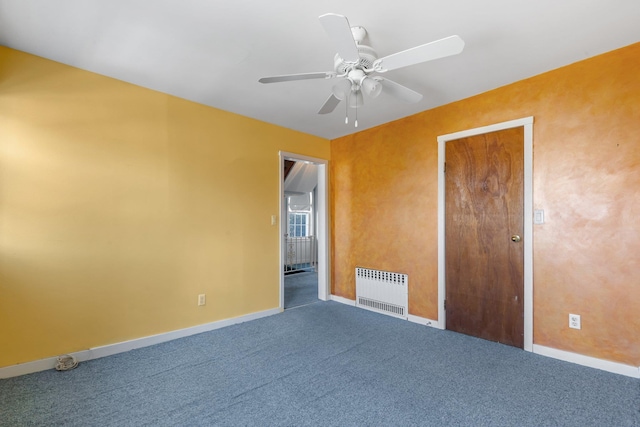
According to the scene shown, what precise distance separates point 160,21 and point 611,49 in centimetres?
331

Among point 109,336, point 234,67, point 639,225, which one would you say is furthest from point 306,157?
point 639,225

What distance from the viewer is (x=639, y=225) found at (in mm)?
2072

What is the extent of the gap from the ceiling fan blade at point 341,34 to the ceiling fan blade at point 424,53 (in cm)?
19

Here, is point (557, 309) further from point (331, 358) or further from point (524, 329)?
point (331, 358)

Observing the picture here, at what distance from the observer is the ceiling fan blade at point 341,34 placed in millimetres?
1274

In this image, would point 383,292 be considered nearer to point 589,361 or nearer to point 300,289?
point 300,289

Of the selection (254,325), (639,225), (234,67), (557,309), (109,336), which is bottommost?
(254,325)

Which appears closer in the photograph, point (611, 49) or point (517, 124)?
point (611, 49)

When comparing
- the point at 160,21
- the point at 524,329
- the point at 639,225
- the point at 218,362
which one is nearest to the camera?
the point at 160,21

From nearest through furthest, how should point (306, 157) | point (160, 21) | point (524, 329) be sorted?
point (160, 21) → point (524, 329) → point (306, 157)

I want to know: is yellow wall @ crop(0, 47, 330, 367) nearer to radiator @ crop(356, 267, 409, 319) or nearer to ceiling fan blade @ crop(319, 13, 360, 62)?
radiator @ crop(356, 267, 409, 319)

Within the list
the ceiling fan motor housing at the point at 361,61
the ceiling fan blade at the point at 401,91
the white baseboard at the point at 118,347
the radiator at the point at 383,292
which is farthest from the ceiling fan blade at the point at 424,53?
the white baseboard at the point at 118,347

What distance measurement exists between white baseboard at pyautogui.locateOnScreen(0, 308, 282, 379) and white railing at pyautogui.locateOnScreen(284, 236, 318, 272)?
350 cm

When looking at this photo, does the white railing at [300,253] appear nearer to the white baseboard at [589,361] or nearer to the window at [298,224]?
the window at [298,224]
